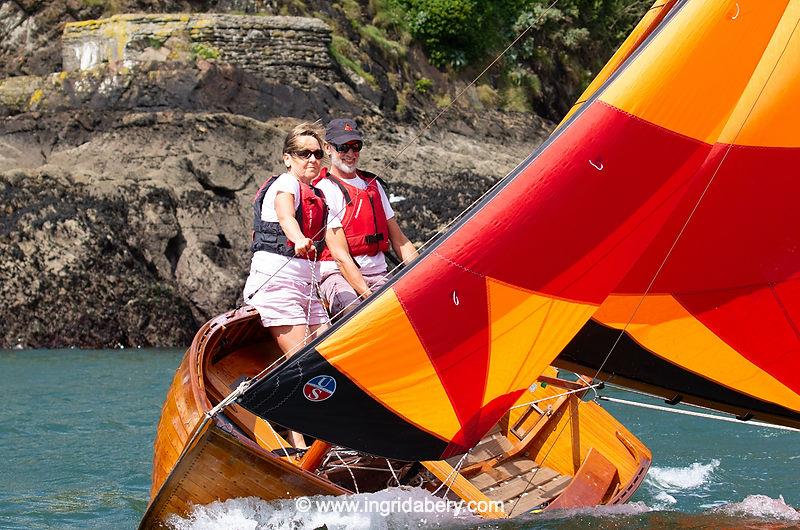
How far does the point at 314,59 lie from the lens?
944 inches

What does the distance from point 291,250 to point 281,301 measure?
13.4 inches

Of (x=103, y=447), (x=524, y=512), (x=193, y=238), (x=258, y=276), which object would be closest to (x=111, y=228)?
(x=193, y=238)

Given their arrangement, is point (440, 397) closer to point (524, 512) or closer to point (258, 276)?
point (524, 512)

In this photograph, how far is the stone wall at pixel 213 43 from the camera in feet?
72.5

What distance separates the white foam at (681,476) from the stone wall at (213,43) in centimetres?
1520

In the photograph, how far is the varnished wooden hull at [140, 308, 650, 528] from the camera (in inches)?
237

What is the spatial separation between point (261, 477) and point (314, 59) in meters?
18.7

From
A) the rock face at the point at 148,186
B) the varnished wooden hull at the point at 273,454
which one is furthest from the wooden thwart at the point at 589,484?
the rock face at the point at 148,186

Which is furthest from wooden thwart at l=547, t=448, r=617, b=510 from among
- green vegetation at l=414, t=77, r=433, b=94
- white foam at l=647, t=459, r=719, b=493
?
green vegetation at l=414, t=77, r=433, b=94

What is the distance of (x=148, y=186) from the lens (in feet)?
63.0

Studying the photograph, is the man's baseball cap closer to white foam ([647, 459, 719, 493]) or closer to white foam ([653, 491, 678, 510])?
white foam ([653, 491, 678, 510])

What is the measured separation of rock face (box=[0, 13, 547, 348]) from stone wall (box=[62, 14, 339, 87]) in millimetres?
378

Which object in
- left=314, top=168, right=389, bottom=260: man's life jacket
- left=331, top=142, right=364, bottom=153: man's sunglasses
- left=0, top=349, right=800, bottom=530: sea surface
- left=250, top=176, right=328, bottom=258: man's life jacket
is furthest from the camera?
left=314, top=168, right=389, bottom=260: man's life jacket

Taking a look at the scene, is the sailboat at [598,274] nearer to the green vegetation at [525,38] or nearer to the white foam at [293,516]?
the white foam at [293,516]
